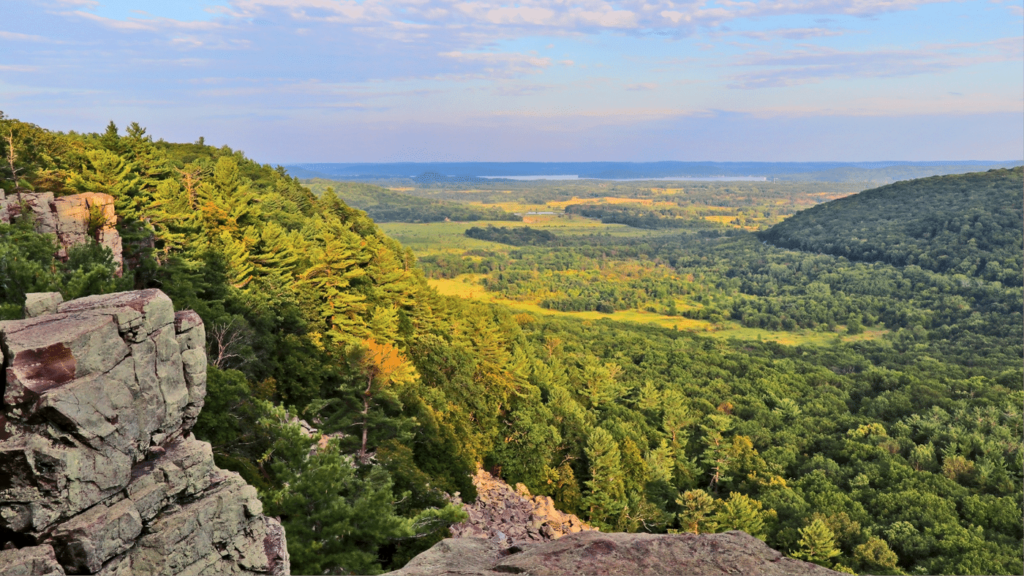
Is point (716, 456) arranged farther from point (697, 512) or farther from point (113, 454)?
point (113, 454)

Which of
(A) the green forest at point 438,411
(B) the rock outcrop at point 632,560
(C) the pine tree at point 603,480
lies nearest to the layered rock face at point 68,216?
(A) the green forest at point 438,411

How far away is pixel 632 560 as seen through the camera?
1375cm

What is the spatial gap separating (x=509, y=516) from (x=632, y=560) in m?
21.4

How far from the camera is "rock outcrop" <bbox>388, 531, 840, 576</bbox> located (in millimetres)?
13477

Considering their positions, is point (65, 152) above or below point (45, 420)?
above

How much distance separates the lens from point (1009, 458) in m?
60.9

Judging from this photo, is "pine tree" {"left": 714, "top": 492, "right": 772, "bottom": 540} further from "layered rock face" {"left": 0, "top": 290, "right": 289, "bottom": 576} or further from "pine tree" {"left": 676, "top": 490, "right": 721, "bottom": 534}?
"layered rock face" {"left": 0, "top": 290, "right": 289, "bottom": 576}

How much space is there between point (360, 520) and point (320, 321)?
18.6 meters

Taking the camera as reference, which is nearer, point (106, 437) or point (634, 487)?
point (106, 437)

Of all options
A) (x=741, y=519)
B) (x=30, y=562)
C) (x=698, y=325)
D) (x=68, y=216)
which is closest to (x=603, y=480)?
(x=741, y=519)

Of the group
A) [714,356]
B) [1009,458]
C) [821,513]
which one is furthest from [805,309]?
[821,513]

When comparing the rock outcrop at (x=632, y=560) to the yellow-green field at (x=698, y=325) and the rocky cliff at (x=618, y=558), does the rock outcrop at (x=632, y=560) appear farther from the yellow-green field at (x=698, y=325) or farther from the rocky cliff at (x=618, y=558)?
the yellow-green field at (x=698, y=325)

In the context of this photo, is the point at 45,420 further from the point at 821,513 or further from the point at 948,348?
the point at 948,348

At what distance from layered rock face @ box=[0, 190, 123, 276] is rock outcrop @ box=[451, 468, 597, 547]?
76.6ft
